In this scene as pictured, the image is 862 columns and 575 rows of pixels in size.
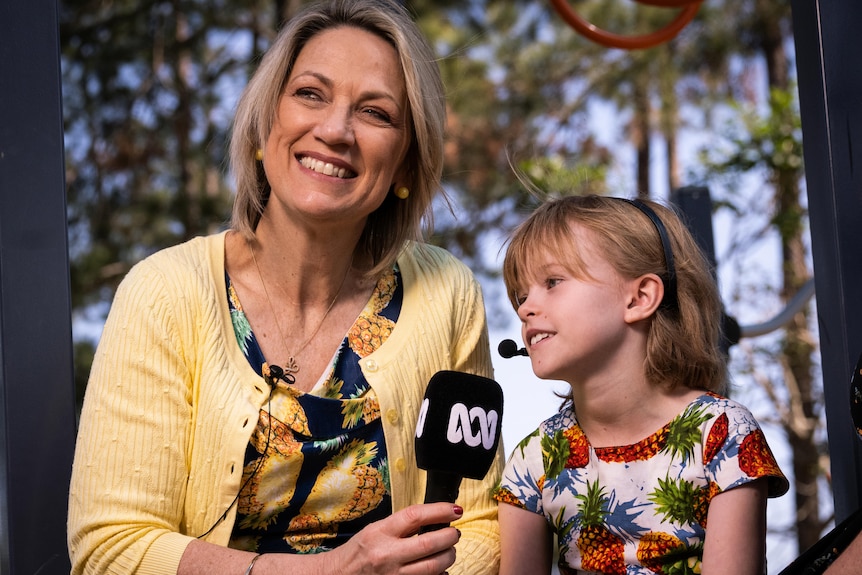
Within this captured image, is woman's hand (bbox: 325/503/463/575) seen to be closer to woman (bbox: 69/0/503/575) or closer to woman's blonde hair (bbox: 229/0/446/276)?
woman (bbox: 69/0/503/575)

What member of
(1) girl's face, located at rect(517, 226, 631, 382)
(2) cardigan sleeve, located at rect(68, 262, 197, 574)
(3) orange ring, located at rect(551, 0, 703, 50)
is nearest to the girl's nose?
(1) girl's face, located at rect(517, 226, 631, 382)

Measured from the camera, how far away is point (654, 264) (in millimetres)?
2055

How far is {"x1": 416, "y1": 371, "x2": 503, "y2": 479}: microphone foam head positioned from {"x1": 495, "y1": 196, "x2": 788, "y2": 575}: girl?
390mm

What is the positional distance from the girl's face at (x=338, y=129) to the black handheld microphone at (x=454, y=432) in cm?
68

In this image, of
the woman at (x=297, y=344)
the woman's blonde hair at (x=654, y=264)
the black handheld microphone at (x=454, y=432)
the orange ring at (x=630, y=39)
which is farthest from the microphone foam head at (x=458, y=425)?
the orange ring at (x=630, y=39)

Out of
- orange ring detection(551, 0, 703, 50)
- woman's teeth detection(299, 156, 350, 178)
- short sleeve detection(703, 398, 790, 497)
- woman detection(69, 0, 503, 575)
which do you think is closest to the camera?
short sleeve detection(703, 398, 790, 497)

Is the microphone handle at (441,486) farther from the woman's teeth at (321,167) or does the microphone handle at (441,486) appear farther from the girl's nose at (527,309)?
the woman's teeth at (321,167)

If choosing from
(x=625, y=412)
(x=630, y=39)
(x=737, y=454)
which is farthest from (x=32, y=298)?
(x=630, y=39)

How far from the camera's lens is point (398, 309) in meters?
2.31

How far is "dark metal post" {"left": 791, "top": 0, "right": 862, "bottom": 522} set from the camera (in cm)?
199

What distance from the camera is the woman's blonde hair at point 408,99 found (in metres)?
2.24

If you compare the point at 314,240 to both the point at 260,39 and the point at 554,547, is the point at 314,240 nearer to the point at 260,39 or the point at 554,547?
the point at 554,547

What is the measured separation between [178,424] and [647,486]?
2.92ft

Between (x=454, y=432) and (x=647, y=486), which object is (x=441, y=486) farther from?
(x=647, y=486)
